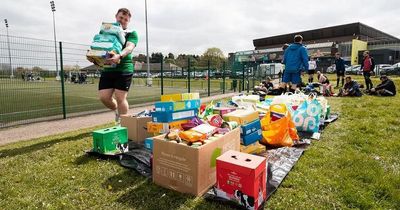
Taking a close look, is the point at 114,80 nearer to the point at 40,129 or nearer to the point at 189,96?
the point at 189,96

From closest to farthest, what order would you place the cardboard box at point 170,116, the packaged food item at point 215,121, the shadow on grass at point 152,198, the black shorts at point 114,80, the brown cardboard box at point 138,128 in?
1. the shadow on grass at point 152,198
2. the packaged food item at point 215,121
3. the cardboard box at point 170,116
4. the black shorts at point 114,80
5. the brown cardboard box at point 138,128

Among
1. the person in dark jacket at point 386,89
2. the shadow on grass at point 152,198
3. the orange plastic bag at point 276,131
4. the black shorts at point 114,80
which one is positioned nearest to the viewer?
the shadow on grass at point 152,198

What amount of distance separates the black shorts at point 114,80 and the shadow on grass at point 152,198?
74.4 inches

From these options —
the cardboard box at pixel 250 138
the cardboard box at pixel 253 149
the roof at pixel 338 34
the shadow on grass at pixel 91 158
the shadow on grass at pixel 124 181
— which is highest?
the roof at pixel 338 34

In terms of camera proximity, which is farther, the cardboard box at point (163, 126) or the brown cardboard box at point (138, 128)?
the brown cardboard box at point (138, 128)

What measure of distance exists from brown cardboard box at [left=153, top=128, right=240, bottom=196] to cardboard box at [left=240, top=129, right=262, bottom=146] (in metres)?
0.58

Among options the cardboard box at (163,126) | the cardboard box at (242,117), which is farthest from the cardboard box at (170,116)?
the cardboard box at (242,117)

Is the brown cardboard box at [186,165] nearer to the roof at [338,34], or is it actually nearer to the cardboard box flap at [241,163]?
the cardboard box flap at [241,163]

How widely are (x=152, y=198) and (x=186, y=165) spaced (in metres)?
0.43

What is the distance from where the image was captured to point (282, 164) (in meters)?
3.17

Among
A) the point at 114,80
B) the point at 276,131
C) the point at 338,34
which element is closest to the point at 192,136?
the point at 276,131

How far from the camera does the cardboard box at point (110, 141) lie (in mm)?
3513

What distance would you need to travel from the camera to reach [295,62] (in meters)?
7.38

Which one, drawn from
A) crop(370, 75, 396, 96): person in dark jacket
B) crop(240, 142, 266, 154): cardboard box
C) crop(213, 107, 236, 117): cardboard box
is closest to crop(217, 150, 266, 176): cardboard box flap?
crop(240, 142, 266, 154): cardboard box
